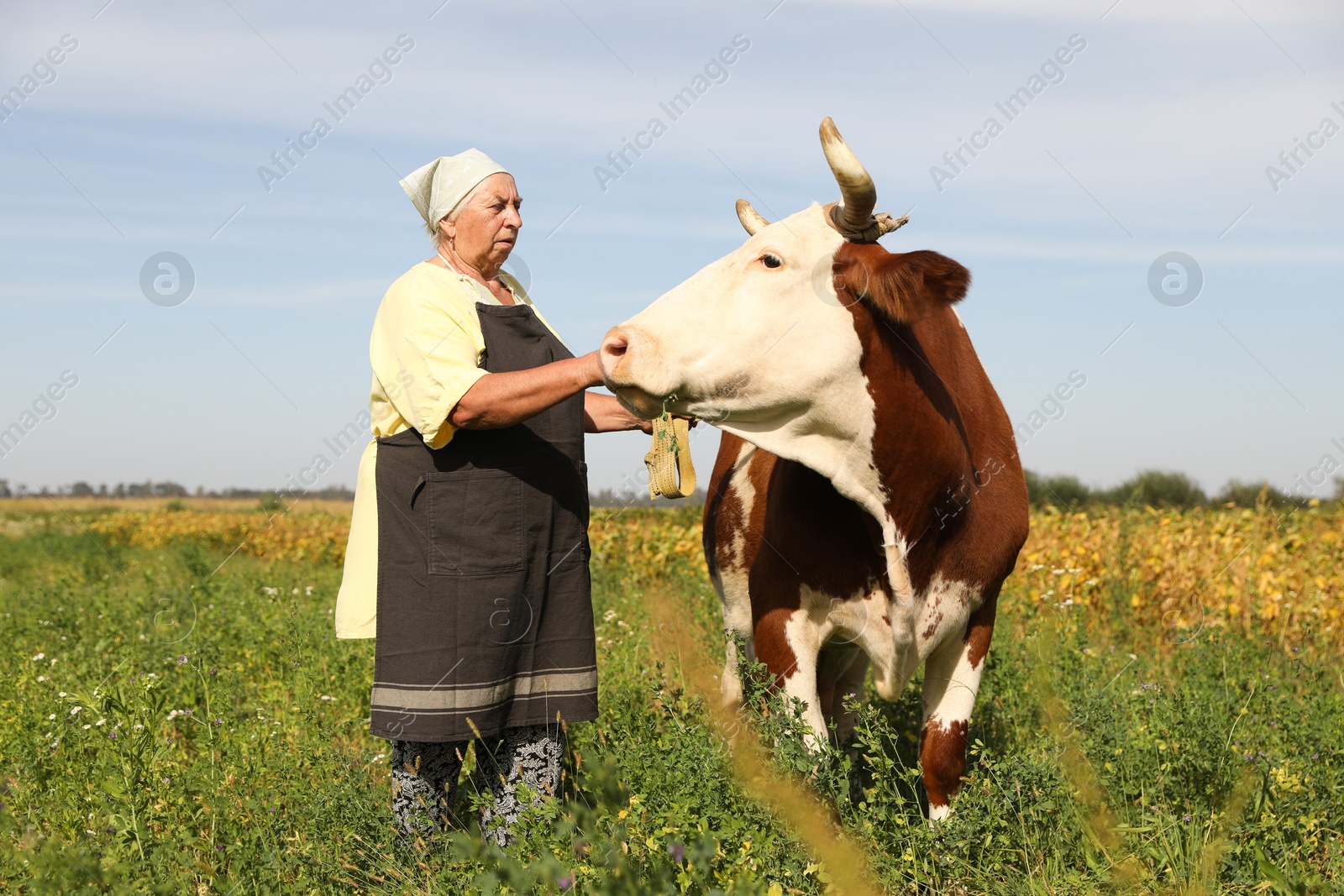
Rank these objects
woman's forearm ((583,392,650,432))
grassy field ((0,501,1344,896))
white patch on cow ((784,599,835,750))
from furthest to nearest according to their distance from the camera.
A: 1. woman's forearm ((583,392,650,432))
2. white patch on cow ((784,599,835,750))
3. grassy field ((0,501,1344,896))

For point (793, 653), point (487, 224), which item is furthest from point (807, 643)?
point (487, 224)

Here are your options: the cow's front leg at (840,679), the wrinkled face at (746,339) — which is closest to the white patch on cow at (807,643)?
the cow's front leg at (840,679)

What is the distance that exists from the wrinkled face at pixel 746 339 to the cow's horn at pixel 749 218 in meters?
0.66

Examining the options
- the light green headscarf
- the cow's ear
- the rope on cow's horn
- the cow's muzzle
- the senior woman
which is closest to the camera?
the cow's muzzle

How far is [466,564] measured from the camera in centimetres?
326

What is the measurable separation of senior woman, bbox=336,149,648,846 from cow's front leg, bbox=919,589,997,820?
126 centimetres

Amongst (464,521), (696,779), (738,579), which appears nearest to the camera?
(696,779)

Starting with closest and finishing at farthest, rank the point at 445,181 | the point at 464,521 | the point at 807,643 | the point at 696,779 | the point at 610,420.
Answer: the point at 696,779, the point at 464,521, the point at 445,181, the point at 807,643, the point at 610,420

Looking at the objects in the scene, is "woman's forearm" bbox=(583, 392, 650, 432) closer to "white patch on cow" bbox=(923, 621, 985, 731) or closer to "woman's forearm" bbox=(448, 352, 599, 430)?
"woman's forearm" bbox=(448, 352, 599, 430)

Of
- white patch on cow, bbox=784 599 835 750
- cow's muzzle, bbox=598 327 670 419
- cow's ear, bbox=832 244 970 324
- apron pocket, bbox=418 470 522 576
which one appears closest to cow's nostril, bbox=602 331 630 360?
cow's muzzle, bbox=598 327 670 419

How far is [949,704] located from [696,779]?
1.26m

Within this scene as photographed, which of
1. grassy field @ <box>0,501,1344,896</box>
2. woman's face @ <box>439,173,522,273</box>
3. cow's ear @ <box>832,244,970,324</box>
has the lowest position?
grassy field @ <box>0,501,1344,896</box>

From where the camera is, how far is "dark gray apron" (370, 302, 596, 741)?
3252 millimetres

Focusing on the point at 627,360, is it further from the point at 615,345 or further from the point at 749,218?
the point at 749,218
